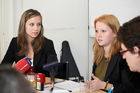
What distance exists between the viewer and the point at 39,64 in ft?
7.76

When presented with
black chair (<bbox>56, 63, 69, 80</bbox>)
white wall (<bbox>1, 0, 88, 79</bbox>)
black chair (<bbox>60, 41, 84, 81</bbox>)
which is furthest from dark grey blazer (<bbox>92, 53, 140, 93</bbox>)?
white wall (<bbox>1, 0, 88, 79</bbox>)

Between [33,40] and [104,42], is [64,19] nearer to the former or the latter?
[33,40]

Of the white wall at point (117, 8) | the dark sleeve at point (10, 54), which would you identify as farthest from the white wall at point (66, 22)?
the dark sleeve at point (10, 54)

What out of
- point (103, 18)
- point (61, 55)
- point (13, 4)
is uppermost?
point (13, 4)

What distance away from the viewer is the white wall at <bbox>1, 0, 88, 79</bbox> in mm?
3614

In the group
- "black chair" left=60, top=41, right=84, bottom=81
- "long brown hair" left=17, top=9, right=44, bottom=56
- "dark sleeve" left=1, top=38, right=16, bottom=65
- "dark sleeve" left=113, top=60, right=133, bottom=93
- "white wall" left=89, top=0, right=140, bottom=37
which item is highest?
"white wall" left=89, top=0, right=140, bottom=37

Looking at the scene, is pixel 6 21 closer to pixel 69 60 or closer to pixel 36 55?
pixel 69 60

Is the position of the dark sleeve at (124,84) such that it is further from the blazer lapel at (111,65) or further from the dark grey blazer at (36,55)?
the dark grey blazer at (36,55)

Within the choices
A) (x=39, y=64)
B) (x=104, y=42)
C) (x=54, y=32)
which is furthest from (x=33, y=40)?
(x=54, y=32)

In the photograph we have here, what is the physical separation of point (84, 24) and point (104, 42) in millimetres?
1739

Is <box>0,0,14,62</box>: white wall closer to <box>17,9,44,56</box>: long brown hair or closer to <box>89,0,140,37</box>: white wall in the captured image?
<box>17,9,44,56</box>: long brown hair

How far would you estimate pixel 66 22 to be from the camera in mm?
3689

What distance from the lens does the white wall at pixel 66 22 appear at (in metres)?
3.61

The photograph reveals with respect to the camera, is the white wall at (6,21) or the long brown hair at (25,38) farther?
the white wall at (6,21)
